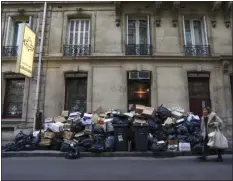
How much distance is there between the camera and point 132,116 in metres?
10.1

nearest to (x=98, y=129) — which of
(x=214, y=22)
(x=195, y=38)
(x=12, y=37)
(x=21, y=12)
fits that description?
(x=195, y=38)

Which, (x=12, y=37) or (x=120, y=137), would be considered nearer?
(x=120, y=137)

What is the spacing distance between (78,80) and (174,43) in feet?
16.7

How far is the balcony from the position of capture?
12.2 m

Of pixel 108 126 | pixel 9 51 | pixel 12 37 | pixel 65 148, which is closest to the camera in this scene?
pixel 65 148

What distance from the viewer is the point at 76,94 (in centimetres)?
1205

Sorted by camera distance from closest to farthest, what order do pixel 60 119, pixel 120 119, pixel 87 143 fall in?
pixel 87 143, pixel 120 119, pixel 60 119

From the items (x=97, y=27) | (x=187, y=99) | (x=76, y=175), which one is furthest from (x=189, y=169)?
(x=97, y=27)

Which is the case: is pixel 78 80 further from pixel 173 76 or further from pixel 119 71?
pixel 173 76

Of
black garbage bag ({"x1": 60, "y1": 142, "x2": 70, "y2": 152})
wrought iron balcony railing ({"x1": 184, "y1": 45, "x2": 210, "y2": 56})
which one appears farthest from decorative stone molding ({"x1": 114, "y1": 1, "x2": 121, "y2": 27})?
black garbage bag ({"x1": 60, "y1": 142, "x2": 70, "y2": 152})

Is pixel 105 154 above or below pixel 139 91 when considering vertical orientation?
below

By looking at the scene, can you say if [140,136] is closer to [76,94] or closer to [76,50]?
[76,94]

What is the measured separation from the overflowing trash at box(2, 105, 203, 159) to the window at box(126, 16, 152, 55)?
3.18 meters

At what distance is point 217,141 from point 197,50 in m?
6.44
